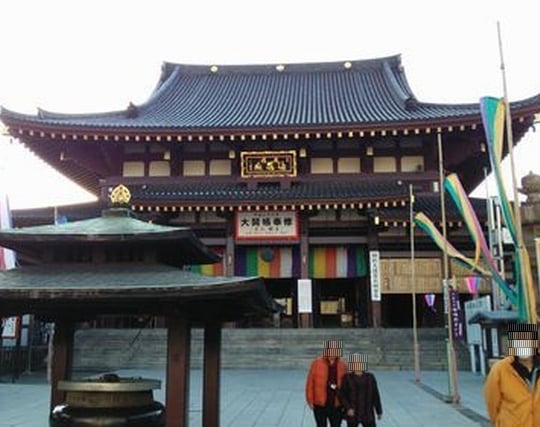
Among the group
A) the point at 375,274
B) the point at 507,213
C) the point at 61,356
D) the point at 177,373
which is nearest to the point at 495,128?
the point at 507,213

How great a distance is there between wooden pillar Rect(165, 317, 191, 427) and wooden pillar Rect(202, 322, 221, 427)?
1.19m

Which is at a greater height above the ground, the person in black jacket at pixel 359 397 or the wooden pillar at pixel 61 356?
the wooden pillar at pixel 61 356

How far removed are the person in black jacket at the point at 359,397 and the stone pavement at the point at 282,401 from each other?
10.1ft

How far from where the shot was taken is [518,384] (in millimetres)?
4934

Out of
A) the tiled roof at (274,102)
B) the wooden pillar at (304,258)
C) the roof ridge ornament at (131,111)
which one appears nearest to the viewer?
the wooden pillar at (304,258)

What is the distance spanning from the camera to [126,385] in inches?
251

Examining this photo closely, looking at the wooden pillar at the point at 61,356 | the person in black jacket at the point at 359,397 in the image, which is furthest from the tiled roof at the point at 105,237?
the person in black jacket at the point at 359,397

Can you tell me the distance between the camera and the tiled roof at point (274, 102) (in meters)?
23.1

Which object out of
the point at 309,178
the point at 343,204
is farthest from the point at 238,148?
the point at 343,204

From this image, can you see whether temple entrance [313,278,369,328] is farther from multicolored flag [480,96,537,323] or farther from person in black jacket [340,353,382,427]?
person in black jacket [340,353,382,427]

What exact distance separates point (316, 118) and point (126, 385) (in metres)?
20.5

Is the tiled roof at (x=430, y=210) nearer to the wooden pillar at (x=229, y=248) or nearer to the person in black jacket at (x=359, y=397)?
the wooden pillar at (x=229, y=248)

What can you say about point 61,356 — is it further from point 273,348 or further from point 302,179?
point 302,179

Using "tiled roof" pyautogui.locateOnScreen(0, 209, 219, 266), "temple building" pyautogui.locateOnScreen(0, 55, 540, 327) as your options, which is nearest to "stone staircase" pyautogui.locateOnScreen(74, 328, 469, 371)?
"temple building" pyautogui.locateOnScreen(0, 55, 540, 327)
